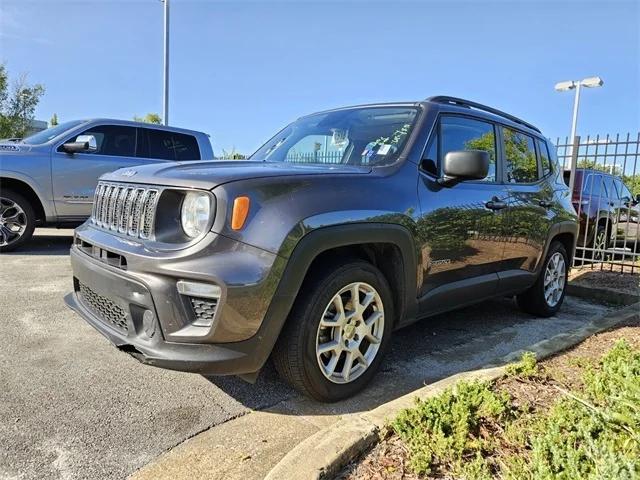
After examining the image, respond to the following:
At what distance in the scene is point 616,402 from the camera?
2359mm

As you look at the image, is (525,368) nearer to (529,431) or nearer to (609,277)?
(529,431)

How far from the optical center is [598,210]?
7398mm

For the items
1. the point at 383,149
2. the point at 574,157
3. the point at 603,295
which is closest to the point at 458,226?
the point at 383,149

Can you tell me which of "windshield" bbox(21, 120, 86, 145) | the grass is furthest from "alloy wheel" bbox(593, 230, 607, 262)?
"windshield" bbox(21, 120, 86, 145)

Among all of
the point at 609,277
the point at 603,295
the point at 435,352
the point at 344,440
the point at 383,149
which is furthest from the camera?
the point at 609,277

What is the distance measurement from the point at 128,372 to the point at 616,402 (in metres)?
2.79

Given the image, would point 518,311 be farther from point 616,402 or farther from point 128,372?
point 128,372

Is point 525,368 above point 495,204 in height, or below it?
below

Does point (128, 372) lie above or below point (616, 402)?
below

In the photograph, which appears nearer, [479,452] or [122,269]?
[479,452]

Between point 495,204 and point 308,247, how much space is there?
199cm

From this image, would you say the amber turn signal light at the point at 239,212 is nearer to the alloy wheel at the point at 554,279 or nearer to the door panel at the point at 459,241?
the door panel at the point at 459,241

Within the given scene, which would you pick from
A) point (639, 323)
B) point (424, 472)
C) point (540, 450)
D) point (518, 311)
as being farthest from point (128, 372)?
point (639, 323)

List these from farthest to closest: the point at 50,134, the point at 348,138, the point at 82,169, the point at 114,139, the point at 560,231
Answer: the point at 114,139
the point at 50,134
the point at 82,169
the point at 560,231
the point at 348,138
